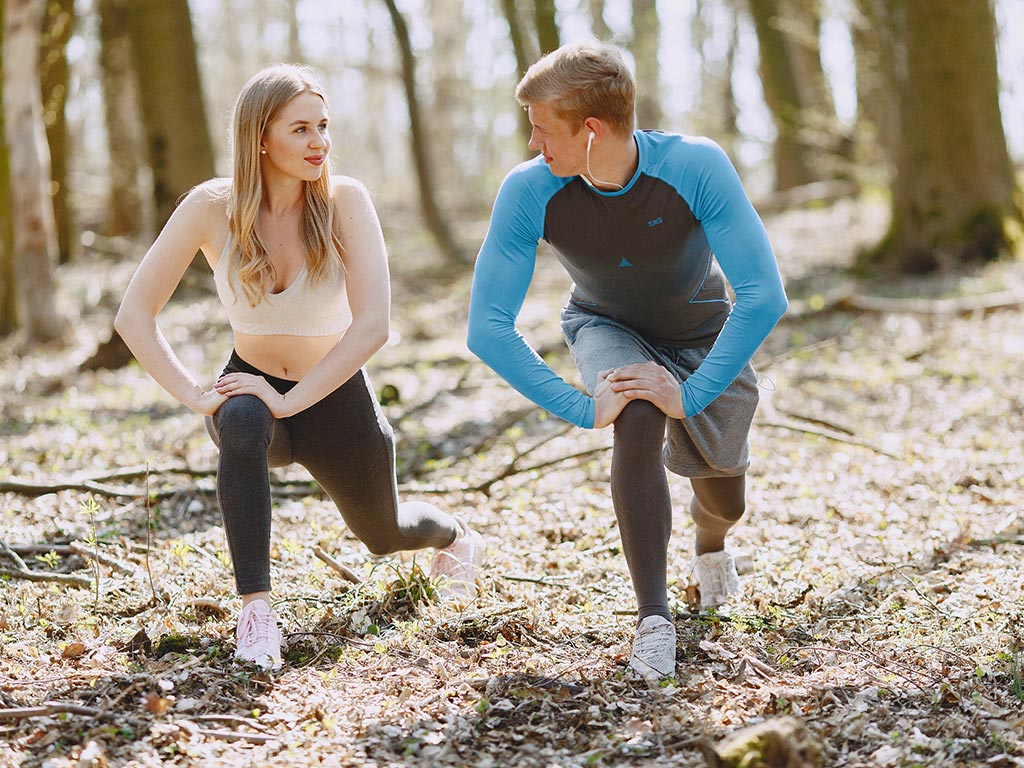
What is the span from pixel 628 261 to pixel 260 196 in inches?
46.3

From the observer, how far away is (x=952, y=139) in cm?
1106

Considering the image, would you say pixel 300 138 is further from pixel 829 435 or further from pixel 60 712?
pixel 829 435

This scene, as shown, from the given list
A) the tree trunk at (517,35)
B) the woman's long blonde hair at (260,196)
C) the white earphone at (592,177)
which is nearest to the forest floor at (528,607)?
the woman's long blonde hair at (260,196)

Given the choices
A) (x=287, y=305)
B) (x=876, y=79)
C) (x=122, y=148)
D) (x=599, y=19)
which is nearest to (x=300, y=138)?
(x=287, y=305)

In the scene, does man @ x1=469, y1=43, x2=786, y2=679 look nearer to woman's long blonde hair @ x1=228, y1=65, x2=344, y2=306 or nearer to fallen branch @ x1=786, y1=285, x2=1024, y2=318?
woman's long blonde hair @ x1=228, y1=65, x2=344, y2=306

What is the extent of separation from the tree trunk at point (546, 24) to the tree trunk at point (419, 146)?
1.88 m

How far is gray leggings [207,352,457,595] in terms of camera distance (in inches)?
131

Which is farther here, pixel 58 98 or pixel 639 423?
pixel 58 98

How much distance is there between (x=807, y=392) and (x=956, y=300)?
9.13 feet

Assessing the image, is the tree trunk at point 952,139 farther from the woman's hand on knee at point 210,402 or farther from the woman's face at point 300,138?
the woman's hand on knee at point 210,402

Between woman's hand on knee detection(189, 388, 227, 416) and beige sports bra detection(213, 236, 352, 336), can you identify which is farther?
beige sports bra detection(213, 236, 352, 336)

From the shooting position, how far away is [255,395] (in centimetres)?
340

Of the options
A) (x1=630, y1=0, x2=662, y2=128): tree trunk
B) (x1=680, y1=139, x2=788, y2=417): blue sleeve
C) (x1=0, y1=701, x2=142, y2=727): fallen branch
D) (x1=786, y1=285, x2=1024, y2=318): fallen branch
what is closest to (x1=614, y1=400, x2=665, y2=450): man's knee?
(x1=680, y1=139, x2=788, y2=417): blue sleeve

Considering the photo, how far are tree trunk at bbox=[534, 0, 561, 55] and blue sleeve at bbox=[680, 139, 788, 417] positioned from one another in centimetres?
1101
